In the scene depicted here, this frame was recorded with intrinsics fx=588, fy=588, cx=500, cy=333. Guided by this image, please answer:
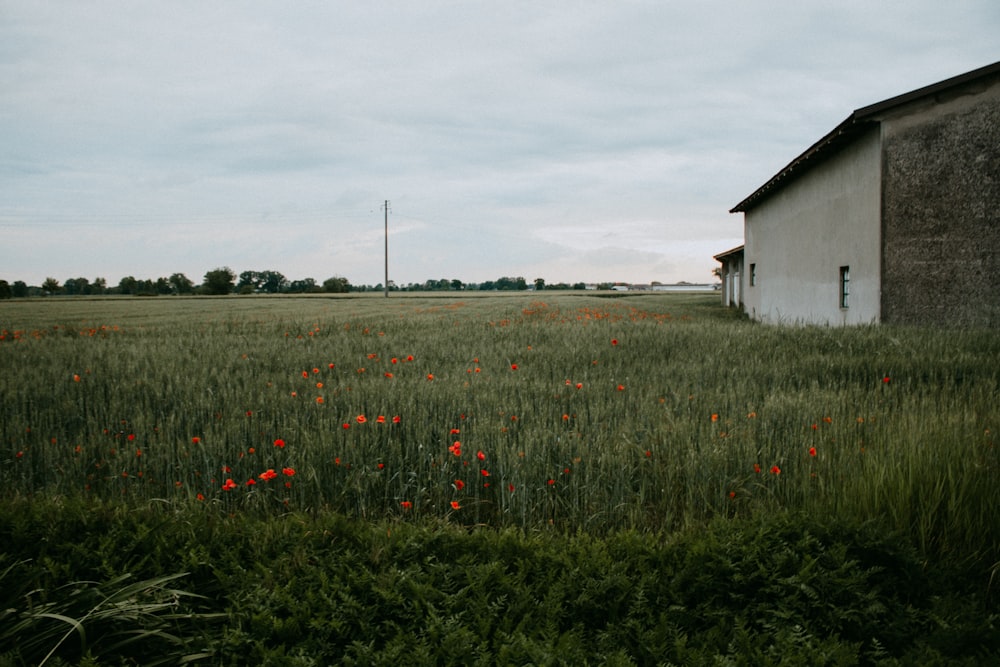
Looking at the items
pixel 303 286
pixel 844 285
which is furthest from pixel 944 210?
pixel 303 286

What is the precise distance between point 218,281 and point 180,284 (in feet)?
28.7

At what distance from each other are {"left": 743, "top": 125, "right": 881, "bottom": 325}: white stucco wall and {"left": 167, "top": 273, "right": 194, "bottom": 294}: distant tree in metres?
49.3

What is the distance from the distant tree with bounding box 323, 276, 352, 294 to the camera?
3518 inches

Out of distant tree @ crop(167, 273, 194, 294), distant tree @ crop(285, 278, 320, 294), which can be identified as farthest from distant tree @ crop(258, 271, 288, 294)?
distant tree @ crop(167, 273, 194, 294)

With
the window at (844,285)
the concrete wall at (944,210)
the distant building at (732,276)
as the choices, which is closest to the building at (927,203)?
the concrete wall at (944,210)

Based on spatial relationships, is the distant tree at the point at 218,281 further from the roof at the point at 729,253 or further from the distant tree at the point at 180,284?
the roof at the point at 729,253

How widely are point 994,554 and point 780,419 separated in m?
2.23

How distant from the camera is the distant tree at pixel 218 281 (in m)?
62.2

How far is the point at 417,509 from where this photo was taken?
422 cm

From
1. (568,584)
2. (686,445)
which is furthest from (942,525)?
(568,584)

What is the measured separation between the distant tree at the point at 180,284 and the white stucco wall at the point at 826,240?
162 ft

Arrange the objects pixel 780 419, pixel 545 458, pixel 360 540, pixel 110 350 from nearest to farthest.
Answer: pixel 360 540, pixel 545 458, pixel 780 419, pixel 110 350

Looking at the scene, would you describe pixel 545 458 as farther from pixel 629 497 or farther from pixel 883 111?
pixel 883 111

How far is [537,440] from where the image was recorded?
5.07 metres
